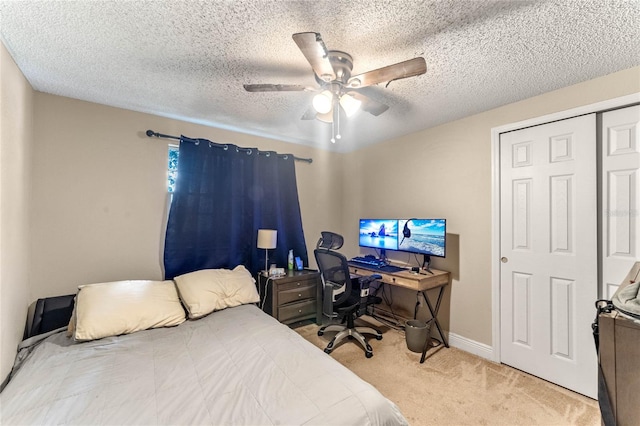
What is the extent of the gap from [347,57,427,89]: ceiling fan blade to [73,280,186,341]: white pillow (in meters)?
2.11

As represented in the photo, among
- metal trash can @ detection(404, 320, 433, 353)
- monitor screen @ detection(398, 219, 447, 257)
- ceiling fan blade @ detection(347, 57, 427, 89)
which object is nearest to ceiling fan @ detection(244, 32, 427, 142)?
ceiling fan blade @ detection(347, 57, 427, 89)

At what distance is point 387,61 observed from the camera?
168 centimetres

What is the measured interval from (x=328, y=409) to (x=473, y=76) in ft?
7.30

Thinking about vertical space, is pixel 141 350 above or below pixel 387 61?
below

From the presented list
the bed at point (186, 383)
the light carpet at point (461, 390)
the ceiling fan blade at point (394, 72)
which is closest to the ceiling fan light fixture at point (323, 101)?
the ceiling fan blade at point (394, 72)

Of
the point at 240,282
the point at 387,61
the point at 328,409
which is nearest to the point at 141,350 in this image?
the point at 240,282

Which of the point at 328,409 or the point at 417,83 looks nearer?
the point at 328,409

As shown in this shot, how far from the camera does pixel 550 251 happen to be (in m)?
2.12

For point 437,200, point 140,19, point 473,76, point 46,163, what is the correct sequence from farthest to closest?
point 437,200 < point 46,163 < point 473,76 < point 140,19

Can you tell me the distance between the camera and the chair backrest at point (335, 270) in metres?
2.45

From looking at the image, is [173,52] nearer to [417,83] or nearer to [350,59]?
[350,59]

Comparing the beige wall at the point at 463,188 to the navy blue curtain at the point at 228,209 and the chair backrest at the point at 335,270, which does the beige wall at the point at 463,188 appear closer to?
the chair backrest at the point at 335,270

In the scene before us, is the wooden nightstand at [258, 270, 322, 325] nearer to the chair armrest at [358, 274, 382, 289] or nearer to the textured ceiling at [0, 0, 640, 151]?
the chair armrest at [358, 274, 382, 289]

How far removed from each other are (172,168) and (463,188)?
305 centimetres
